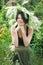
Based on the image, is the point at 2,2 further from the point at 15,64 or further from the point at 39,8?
the point at 15,64

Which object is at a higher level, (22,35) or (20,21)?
(20,21)

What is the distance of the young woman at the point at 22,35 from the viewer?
425 cm

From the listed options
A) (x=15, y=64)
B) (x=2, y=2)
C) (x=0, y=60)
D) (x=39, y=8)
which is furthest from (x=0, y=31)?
(x=2, y=2)

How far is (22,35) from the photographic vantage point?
4.29 metres

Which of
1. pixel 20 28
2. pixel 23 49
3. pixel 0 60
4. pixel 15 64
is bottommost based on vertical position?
pixel 0 60

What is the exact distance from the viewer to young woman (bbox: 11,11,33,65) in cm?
425

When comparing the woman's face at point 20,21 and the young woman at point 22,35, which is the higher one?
the woman's face at point 20,21

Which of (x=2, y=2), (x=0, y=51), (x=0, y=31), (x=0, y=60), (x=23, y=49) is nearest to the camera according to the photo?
(x=23, y=49)

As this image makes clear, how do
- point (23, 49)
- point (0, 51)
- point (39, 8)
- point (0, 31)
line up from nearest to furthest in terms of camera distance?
point (23, 49)
point (0, 51)
point (0, 31)
point (39, 8)

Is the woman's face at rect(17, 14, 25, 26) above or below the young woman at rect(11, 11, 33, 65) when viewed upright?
above

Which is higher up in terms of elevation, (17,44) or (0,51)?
(17,44)

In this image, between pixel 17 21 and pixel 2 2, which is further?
pixel 2 2

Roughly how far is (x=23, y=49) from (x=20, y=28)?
0.97 feet

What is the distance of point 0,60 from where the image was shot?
6.52 metres
